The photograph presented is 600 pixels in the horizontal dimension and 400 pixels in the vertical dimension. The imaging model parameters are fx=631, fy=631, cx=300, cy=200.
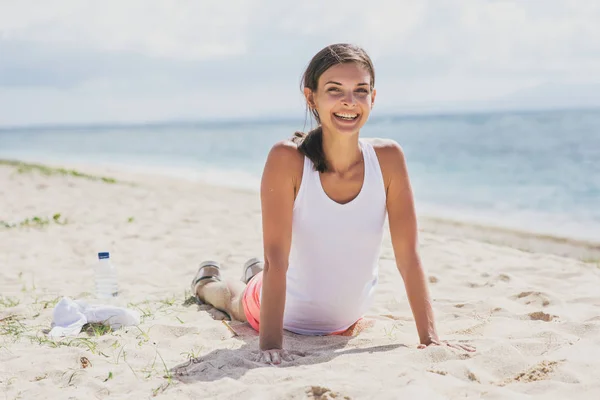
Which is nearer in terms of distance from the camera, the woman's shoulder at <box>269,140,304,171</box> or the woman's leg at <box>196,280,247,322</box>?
the woman's shoulder at <box>269,140,304,171</box>

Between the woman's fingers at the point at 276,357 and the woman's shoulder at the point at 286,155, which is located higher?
the woman's shoulder at the point at 286,155

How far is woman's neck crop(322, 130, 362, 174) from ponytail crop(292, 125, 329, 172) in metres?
0.03

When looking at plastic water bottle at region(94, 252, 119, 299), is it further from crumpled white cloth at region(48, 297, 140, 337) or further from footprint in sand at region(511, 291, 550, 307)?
footprint in sand at region(511, 291, 550, 307)

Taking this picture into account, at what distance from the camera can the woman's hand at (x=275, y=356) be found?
3.13 metres

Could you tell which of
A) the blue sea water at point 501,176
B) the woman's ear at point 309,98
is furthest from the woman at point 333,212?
the blue sea water at point 501,176

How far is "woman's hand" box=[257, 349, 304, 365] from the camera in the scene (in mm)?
3133

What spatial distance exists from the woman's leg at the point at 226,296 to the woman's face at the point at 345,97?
1427 mm

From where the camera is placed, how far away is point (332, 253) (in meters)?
3.53

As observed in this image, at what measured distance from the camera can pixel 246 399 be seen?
265cm

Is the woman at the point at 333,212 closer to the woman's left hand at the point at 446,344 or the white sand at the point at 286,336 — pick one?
the woman's left hand at the point at 446,344

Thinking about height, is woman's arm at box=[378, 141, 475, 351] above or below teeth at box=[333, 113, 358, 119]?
below

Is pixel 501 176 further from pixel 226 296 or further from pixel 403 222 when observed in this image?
pixel 403 222

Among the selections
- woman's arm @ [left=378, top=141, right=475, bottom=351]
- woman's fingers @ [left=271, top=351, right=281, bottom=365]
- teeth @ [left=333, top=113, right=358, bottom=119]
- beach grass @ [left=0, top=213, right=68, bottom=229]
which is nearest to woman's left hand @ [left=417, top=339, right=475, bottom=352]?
woman's arm @ [left=378, top=141, right=475, bottom=351]

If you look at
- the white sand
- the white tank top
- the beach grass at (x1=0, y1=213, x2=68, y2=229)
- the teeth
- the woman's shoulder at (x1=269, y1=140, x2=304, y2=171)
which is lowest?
the white sand
